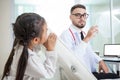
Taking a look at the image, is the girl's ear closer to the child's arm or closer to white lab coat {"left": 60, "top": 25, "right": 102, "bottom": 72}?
the child's arm

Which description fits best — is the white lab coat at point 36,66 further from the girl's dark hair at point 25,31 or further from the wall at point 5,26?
the wall at point 5,26

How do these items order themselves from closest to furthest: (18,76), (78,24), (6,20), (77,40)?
(18,76) < (77,40) < (78,24) < (6,20)

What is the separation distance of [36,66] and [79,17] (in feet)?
2.29

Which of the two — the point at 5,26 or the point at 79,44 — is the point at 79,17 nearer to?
the point at 79,44

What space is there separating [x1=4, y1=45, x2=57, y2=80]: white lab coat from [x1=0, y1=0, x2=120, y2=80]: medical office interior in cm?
338

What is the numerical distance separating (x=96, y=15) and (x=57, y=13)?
82 cm

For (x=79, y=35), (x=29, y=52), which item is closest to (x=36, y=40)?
(x=29, y=52)

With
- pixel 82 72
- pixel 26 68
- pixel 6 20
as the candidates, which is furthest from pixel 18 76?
pixel 6 20

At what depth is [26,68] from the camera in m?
0.99

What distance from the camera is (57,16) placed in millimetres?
4496

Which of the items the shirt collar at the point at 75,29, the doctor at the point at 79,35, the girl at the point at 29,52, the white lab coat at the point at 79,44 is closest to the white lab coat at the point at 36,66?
the girl at the point at 29,52

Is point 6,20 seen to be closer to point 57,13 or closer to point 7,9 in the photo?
point 7,9

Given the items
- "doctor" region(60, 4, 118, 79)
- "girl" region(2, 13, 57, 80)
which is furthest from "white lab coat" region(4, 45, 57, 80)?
"doctor" region(60, 4, 118, 79)

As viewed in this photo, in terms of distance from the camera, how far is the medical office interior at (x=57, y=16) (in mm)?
4398
